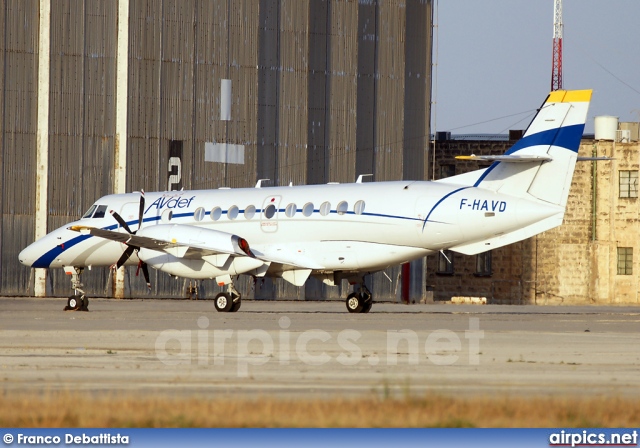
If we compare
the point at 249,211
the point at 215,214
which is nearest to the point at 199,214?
the point at 215,214

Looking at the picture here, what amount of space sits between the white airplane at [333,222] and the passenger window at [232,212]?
1.3 inches

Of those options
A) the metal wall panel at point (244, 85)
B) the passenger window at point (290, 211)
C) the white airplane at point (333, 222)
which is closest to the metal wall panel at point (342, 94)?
the metal wall panel at point (244, 85)

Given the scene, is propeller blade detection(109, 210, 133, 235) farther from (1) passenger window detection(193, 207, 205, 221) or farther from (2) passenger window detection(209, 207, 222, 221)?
(2) passenger window detection(209, 207, 222, 221)

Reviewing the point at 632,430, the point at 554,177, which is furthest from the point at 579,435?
the point at 554,177

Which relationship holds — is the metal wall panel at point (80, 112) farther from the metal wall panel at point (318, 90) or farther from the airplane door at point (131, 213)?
the airplane door at point (131, 213)

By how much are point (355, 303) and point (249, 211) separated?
4716 mm

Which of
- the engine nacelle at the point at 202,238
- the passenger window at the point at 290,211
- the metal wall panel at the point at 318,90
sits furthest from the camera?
the metal wall panel at the point at 318,90

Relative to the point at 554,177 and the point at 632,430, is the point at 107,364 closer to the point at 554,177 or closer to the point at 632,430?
the point at 632,430

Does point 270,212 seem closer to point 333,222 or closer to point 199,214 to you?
point 333,222

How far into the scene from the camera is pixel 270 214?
36.2m

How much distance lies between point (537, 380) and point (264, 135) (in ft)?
131

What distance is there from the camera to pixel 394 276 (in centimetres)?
5606

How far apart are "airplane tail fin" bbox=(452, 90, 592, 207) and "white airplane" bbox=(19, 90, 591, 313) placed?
3cm

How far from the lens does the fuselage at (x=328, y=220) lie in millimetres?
32594
